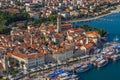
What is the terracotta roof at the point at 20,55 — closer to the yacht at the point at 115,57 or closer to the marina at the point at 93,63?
the marina at the point at 93,63

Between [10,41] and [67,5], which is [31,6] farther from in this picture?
[10,41]

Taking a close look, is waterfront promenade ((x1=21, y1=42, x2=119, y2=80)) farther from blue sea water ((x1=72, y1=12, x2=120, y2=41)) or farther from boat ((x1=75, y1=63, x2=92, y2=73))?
blue sea water ((x1=72, y1=12, x2=120, y2=41))

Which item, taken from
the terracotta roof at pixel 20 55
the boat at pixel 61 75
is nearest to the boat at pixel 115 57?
the boat at pixel 61 75

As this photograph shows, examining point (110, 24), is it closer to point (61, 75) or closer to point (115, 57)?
point (115, 57)

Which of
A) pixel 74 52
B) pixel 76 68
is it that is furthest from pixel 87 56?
pixel 76 68

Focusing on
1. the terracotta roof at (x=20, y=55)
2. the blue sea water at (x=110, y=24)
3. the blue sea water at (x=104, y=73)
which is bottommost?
the blue sea water at (x=104, y=73)

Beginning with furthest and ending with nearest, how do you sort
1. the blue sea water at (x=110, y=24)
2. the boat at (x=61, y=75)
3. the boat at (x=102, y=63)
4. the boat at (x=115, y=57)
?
the blue sea water at (x=110, y=24), the boat at (x=115, y=57), the boat at (x=102, y=63), the boat at (x=61, y=75)

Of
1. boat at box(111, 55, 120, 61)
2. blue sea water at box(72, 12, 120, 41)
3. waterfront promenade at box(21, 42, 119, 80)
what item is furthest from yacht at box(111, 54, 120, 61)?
blue sea water at box(72, 12, 120, 41)

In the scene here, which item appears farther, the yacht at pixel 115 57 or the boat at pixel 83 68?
the yacht at pixel 115 57

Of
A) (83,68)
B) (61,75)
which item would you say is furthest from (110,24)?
(61,75)
